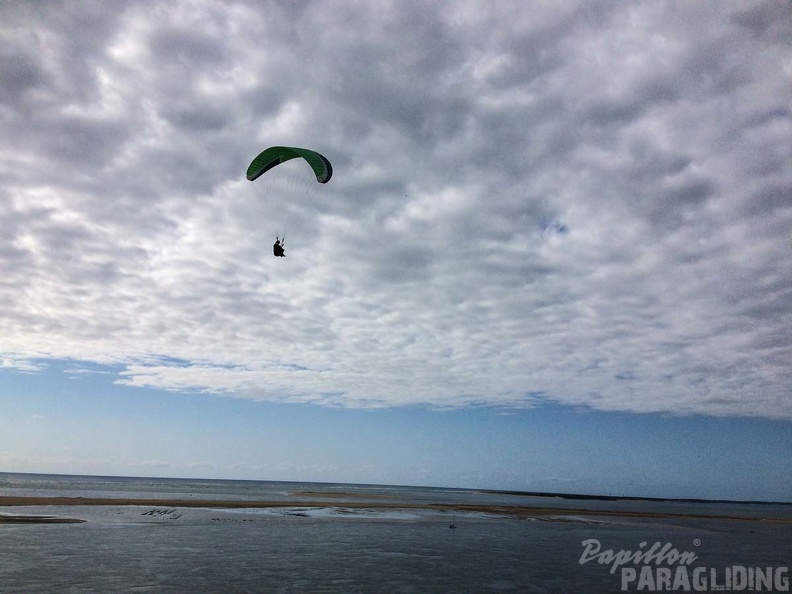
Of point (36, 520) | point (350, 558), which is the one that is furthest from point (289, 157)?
point (36, 520)

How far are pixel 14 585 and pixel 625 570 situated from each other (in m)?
28.7

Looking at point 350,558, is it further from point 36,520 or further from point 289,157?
point 36,520

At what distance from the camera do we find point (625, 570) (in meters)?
29.2

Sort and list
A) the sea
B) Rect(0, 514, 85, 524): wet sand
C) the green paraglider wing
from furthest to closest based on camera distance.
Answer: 1. Rect(0, 514, 85, 524): wet sand
2. the green paraglider wing
3. the sea

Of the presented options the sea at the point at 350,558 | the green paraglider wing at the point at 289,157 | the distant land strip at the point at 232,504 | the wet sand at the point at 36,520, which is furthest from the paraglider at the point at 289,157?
the distant land strip at the point at 232,504

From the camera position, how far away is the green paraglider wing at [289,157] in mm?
36125

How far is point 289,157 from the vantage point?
38031mm

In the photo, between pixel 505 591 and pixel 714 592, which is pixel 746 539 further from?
pixel 505 591

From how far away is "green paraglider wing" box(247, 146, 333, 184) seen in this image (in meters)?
36.1

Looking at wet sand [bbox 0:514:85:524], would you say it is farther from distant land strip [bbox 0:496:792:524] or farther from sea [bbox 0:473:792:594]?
distant land strip [bbox 0:496:792:524]

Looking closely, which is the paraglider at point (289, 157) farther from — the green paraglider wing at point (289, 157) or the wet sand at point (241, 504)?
the wet sand at point (241, 504)

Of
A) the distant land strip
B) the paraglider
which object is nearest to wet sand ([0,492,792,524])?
the distant land strip

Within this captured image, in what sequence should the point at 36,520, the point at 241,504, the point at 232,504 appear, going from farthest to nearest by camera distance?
the point at 241,504 < the point at 232,504 < the point at 36,520

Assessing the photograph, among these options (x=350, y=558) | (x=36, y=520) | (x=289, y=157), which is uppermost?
(x=289, y=157)
